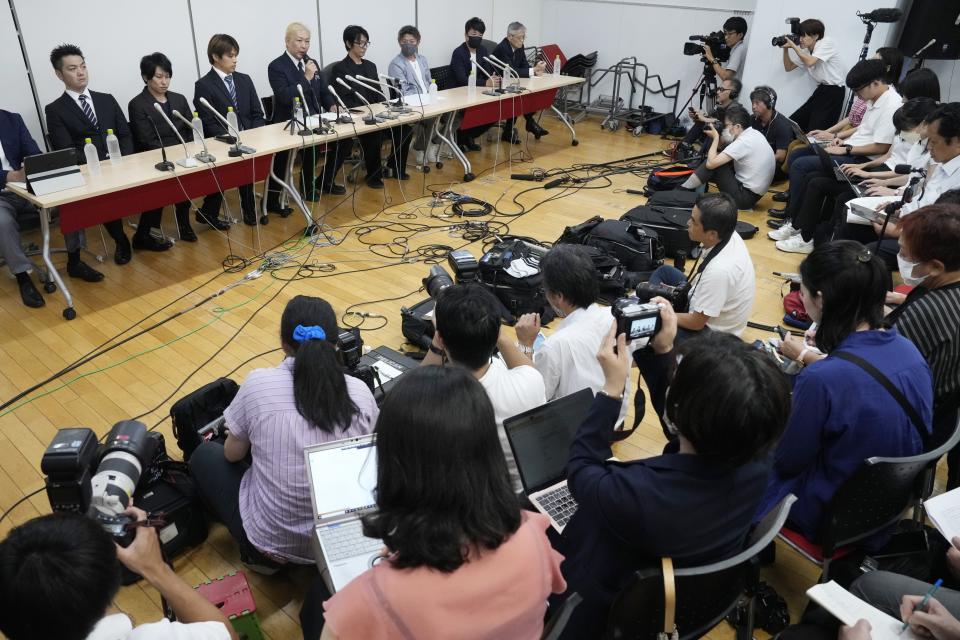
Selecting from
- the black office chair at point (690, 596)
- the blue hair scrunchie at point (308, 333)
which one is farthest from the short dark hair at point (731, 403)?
the blue hair scrunchie at point (308, 333)

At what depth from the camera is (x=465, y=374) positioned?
1225mm

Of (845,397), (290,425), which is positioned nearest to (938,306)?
(845,397)

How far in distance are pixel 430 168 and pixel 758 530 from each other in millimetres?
5678

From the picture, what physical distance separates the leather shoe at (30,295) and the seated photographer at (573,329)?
10.4 ft

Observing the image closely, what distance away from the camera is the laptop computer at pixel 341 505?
5.33ft

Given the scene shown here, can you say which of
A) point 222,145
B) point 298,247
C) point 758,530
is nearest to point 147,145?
point 222,145

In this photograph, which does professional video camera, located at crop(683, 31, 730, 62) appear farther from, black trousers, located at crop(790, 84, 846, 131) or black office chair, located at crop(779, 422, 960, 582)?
black office chair, located at crop(779, 422, 960, 582)

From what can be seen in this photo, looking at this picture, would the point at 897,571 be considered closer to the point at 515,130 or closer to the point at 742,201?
the point at 742,201

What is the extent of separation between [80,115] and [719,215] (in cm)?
412

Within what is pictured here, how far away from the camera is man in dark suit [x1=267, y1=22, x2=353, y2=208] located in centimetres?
544

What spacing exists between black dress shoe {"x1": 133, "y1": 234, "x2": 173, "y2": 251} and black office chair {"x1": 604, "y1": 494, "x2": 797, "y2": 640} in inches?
171

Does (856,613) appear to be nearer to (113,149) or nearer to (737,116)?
(113,149)

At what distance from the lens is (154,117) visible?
471cm

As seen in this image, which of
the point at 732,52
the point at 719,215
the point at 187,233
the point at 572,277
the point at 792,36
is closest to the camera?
the point at 572,277
